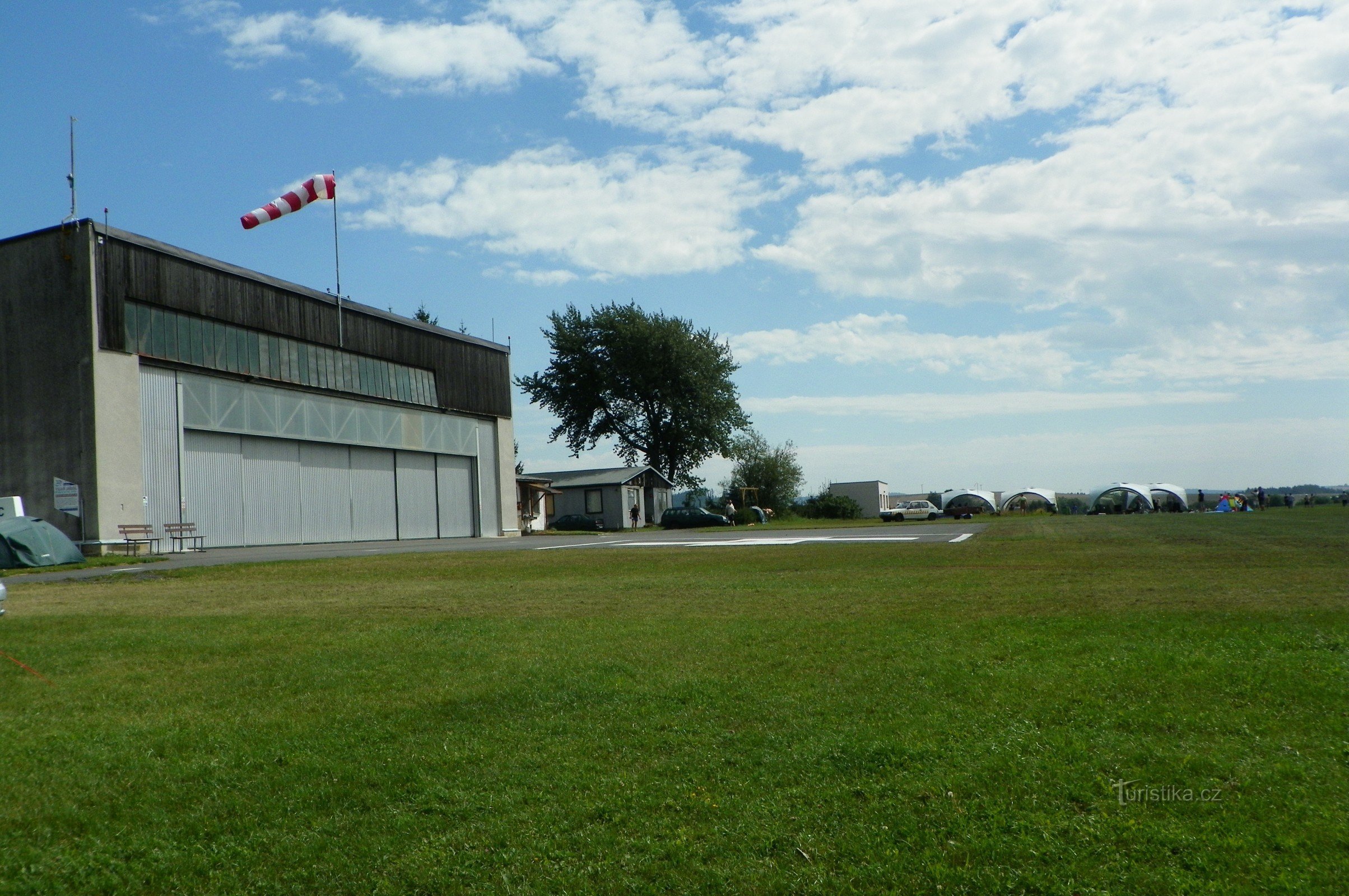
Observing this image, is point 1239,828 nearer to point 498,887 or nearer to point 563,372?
point 498,887

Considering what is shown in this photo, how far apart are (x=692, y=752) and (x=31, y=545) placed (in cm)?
2152

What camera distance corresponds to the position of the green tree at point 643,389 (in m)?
73.2

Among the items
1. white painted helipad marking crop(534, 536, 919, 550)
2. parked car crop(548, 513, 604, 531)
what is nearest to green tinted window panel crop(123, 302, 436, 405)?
white painted helipad marking crop(534, 536, 919, 550)

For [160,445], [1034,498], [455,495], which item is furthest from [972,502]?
[160,445]

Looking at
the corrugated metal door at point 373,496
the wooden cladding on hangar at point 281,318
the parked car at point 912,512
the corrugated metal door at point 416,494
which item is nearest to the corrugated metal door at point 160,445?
the wooden cladding on hangar at point 281,318

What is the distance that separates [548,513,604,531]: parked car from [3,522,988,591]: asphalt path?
1995 cm

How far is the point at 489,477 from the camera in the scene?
161 feet

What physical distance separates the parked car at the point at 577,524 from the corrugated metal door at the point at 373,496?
20.2 meters

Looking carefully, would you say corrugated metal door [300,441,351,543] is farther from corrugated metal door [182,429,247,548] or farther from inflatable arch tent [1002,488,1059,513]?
inflatable arch tent [1002,488,1059,513]

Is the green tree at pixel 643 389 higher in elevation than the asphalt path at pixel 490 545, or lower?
higher

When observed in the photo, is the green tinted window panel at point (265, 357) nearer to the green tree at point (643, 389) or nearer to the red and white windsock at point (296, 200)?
the red and white windsock at point (296, 200)

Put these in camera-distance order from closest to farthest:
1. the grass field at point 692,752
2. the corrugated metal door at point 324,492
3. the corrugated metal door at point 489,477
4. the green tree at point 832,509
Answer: the grass field at point 692,752 < the corrugated metal door at point 324,492 < the corrugated metal door at point 489,477 < the green tree at point 832,509

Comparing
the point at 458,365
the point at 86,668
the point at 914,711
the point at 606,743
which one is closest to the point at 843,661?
the point at 914,711

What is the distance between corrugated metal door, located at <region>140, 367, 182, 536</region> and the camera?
29.0m
